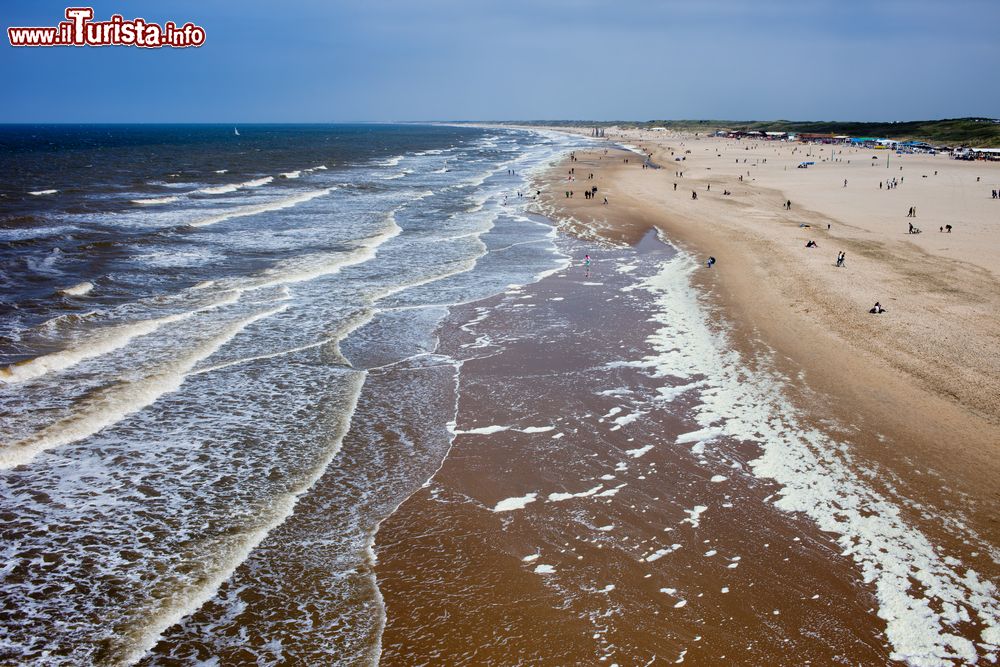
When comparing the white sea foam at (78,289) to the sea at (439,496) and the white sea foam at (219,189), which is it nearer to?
the sea at (439,496)

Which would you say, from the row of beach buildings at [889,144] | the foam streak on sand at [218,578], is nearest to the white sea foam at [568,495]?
the foam streak on sand at [218,578]

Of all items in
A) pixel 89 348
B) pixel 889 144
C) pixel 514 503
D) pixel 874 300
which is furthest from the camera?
pixel 889 144

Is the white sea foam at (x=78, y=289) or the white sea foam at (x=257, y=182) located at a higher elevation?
the white sea foam at (x=257, y=182)

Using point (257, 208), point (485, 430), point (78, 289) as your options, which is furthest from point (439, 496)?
point (257, 208)

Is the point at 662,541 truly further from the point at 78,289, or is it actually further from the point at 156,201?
the point at 156,201

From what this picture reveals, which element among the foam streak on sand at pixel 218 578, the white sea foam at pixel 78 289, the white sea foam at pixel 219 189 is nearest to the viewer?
the foam streak on sand at pixel 218 578

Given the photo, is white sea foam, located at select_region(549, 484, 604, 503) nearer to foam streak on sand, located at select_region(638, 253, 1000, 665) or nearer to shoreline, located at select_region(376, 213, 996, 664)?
shoreline, located at select_region(376, 213, 996, 664)

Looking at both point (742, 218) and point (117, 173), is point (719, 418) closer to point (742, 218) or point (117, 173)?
point (742, 218)
